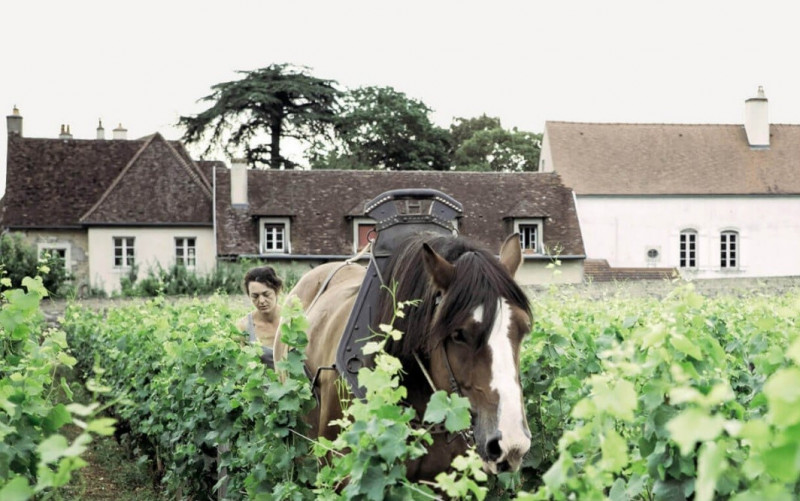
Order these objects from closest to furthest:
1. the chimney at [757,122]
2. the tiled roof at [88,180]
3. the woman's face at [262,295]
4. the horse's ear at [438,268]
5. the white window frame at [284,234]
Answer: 1. the horse's ear at [438,268]
2. the woman's face at [262,295]
3. the white window frame at [284,234]
4. the tiled roof at [88,180]
5. the chimney at [757,122]

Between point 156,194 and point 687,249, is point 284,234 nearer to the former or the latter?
point 156,194

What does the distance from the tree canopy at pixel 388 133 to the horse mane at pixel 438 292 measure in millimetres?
49378

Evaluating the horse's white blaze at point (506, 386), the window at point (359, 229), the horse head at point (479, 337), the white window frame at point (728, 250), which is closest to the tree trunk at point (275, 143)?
the window at point (359, 229)

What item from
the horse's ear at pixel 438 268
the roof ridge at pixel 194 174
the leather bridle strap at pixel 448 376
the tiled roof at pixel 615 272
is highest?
the roof ridge at pixel 194 174

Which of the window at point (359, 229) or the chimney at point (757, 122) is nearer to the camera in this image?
the window at point (359, 229)

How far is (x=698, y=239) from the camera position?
45.9 m

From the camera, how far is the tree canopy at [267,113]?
172 ft

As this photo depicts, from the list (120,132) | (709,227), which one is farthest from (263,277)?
(120,132)

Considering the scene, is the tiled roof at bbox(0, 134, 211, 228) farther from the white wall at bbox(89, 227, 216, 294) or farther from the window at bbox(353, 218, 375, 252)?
the window at bbox(353, 218, 375, 252)

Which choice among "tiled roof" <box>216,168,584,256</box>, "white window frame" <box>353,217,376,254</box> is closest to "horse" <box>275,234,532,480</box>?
"tiled roof" <box>216,168,584,256</box>

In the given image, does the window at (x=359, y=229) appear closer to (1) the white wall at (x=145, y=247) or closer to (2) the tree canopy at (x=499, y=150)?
(1) the white wall at (x=145, y=247)

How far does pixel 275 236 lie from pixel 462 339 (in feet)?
120

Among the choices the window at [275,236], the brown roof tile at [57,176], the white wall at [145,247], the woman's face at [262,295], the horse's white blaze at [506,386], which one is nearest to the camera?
the horse's white blaze at [506,386]

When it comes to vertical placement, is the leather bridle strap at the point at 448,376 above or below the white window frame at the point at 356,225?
below
